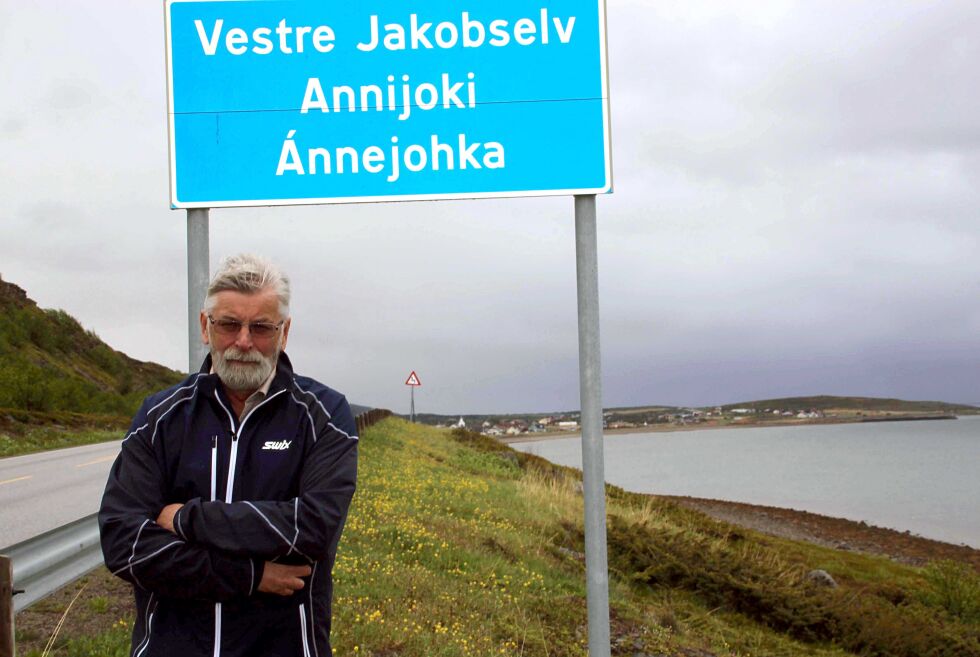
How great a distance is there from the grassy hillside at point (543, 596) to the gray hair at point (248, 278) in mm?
3389

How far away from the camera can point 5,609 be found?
275 cm

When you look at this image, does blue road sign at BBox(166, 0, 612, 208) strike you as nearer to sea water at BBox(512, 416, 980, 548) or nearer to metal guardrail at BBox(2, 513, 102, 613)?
metal guardrail at BBox(2, 513, 102, 613)

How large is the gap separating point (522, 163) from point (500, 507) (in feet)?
33.8

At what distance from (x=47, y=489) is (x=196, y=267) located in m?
12.3

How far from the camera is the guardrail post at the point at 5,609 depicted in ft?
8.95

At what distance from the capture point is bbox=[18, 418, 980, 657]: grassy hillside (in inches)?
246

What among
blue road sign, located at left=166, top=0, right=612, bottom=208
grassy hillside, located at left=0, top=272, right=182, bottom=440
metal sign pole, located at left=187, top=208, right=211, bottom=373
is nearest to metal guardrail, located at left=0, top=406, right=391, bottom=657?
metal sign pole, located at left=187, top=208, right=211, bottom=373

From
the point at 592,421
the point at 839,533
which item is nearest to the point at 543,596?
the point at 592,421

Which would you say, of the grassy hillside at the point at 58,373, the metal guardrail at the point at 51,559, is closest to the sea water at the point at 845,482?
the grassy hillside at the point at 58,373

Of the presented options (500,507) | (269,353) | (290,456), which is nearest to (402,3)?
(269,353)

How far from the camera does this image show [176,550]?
2.46 m

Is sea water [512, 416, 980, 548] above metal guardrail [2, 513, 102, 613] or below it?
below

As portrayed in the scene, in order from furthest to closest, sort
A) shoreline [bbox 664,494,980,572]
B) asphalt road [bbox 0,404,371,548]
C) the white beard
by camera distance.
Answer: shoreline [bbox 664,494,980,572]
asphalt road [bbox 0,404,371,548]
the white beard

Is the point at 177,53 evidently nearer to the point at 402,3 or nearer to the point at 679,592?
the point at 402,3
